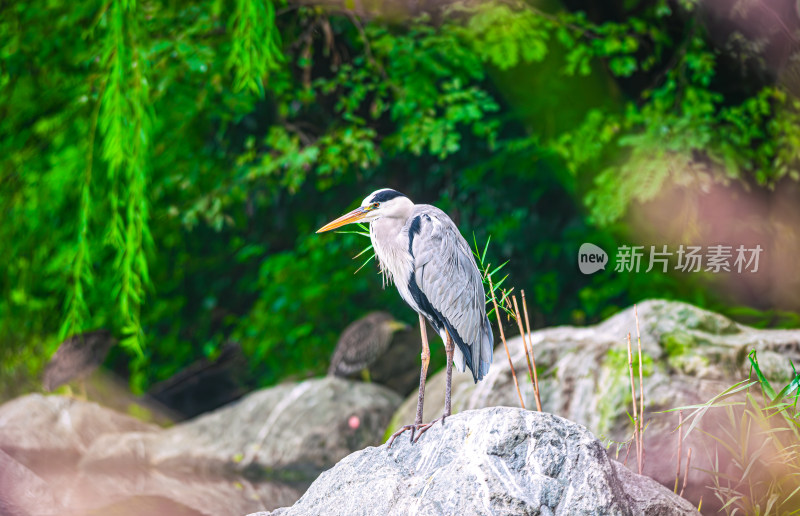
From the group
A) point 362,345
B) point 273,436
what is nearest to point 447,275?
point 273,436

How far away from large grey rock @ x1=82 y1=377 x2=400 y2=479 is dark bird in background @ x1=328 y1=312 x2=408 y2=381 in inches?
12.6

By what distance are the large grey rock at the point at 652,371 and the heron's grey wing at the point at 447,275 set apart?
1129mm

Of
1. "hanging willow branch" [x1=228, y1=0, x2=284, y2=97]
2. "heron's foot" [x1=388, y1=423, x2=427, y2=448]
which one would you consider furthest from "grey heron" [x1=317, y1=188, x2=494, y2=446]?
"hanging willow branch" [x1=228, y1=0, x2=284, y2=97]

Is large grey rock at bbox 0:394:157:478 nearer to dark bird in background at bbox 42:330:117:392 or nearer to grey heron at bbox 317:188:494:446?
dark bird in background at bbox 42:330:117:392

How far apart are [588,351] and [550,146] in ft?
6.61

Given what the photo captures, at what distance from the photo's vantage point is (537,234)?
18.5ft

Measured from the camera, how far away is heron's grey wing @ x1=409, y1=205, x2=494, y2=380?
2.32m

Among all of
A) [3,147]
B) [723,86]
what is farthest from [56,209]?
[723,86]

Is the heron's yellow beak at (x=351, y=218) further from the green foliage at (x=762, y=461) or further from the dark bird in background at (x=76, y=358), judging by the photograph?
the dark bird in background at (x=76, y=358)

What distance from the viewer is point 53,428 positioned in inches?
197

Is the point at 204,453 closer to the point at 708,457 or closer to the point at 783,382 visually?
the point at 708,457

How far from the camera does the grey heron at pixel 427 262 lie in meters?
2.33

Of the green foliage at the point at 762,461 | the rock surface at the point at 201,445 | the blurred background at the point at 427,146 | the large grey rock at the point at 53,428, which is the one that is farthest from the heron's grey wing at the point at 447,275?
the large grey rock at the point at 53,428

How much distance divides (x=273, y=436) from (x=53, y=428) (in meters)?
1.61
